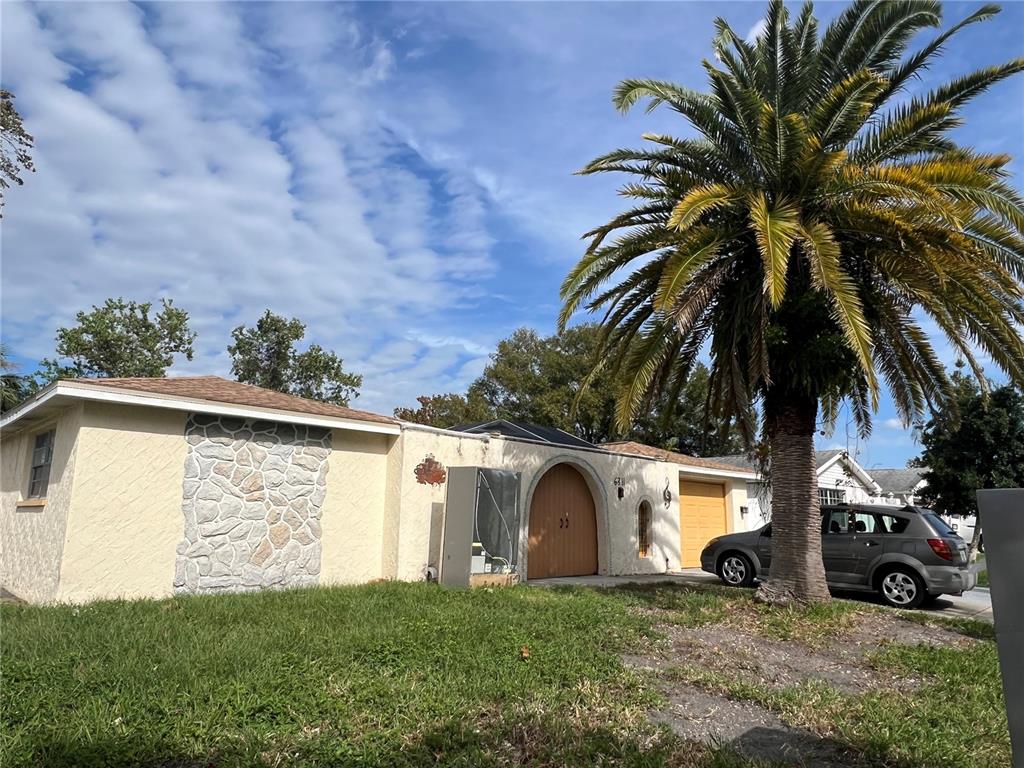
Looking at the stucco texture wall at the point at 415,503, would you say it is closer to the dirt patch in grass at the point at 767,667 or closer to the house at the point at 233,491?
the house at the point at 233,491

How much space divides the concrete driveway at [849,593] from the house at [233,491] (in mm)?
734

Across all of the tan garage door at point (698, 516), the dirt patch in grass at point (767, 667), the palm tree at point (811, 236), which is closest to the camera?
the dirt patch in grass at point (767, 667)

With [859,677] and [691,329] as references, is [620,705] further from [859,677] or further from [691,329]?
[691,329]

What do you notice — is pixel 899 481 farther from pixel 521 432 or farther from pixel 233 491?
pixel 233 491

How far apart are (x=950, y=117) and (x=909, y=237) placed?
1994 mm

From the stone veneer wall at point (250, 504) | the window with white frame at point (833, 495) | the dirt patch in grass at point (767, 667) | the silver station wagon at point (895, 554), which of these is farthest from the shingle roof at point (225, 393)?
the window with white frame at point (833, 495)

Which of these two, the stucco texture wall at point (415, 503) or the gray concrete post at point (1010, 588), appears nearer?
the gray concrete post at point (1010, 588)

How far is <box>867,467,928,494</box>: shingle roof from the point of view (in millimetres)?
34638

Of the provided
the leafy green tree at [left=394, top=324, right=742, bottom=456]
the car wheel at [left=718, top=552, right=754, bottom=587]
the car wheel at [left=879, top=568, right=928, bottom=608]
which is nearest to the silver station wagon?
the car wheel at [left=879, top=568, right=928, bottom=608]

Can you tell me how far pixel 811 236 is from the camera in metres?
8.35

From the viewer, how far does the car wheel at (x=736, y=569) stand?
12.5 metres

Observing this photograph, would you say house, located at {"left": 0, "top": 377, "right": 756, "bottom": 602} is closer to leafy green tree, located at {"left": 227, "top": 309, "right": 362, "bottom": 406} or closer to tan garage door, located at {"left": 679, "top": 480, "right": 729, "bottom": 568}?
tan garage door, located at {"left": 679, "top": 480, "right": 729, "bottom": 568}

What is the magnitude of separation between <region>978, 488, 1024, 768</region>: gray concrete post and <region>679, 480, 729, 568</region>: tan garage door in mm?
14084

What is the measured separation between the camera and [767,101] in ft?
31.6
